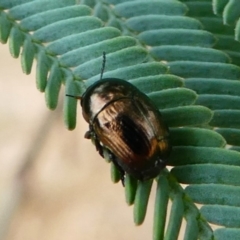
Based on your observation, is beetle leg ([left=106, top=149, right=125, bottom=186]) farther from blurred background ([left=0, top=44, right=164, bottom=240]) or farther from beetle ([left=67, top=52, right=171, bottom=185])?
blurred background ([left=0, top=44, right=164, bottom=240])

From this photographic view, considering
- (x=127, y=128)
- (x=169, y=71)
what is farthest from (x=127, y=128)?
(x=169, y=71)

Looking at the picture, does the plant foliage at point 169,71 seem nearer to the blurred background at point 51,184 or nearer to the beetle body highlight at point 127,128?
the beetle body highlight at point 127,128

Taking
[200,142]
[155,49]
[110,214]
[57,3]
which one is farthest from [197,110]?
[110,214]

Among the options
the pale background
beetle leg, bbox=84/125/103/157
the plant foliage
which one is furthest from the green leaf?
the pale background

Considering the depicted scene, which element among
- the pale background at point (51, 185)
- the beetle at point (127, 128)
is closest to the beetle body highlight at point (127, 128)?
the beetle at point (127, 128)

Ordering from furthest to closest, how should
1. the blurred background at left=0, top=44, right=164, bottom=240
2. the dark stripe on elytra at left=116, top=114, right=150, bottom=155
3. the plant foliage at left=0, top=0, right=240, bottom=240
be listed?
the blurred background at left=0, top=44, right=164, bottom=240 < the dark stripe on elytra at left=116, top=114, right=150, bottom=155 < the plant foliage at left=0, top=0, right=240, bottom=240
